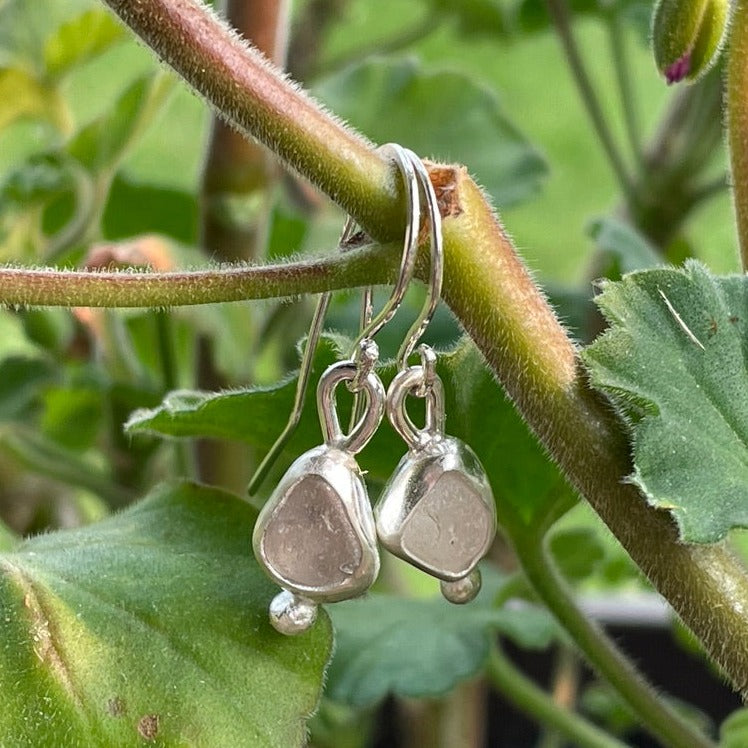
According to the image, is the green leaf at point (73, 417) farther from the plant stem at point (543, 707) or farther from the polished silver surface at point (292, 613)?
the polished silver surface at point (292, 613)

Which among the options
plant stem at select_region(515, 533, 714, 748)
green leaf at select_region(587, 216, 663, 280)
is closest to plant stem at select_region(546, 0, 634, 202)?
green leaf at select_region(587, 216, 663, 280)

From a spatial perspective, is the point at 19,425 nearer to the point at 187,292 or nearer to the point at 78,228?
the point at 78,228

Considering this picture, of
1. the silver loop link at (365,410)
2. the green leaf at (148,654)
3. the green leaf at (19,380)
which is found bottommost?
the green leaf at (19,380)

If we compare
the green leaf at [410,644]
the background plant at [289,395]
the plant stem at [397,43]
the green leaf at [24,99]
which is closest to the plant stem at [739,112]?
the background plant at [289,395]

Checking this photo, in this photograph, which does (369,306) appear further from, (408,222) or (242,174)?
(242,174)

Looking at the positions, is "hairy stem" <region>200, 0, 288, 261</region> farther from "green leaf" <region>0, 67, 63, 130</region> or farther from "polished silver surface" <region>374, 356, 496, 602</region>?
"polished silver surface" <region>374, 356, 496, 602</region>

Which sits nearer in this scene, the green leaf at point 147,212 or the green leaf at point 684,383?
the green leaf at point 684,383
